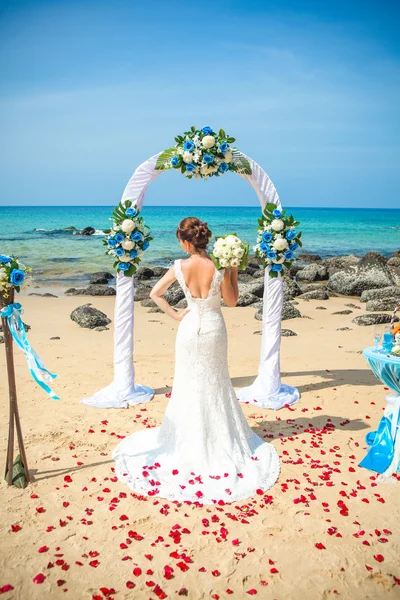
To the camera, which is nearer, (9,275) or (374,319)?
(9,275)

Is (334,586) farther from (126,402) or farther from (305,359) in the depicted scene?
(305,359)

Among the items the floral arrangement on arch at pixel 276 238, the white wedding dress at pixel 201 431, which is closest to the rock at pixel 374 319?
the floral arrangement on arch at pixel 276 238

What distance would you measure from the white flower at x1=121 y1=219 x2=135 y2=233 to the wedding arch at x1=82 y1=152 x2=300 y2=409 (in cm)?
52

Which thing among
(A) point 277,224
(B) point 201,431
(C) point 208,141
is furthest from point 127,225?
(B) point 201,431

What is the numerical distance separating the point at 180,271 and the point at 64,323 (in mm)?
9156

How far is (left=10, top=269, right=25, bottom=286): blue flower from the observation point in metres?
5.27

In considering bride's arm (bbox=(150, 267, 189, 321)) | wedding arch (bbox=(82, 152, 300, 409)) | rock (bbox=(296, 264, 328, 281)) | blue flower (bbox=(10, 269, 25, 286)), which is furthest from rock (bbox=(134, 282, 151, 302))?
blue flower (bbox=(10, 269, 25, 286))

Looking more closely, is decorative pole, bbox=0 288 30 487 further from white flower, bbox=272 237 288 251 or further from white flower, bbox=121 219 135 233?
white flower, bbox=272 237 288 251

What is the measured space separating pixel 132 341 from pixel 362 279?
1376cm

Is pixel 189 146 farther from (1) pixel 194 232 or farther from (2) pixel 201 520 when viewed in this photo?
(2) pixel 201 520

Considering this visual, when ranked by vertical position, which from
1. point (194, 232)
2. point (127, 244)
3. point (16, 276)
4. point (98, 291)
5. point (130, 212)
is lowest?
point (98, 291)

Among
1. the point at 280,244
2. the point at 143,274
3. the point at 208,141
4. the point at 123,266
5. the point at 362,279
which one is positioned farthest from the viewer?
the point at 143,274

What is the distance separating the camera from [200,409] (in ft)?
20.2

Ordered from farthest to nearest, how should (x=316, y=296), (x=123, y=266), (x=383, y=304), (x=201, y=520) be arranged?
(x=316, y=296) < (x=383, y=304) < (x=123, y=266) < (x=201, y=520)
